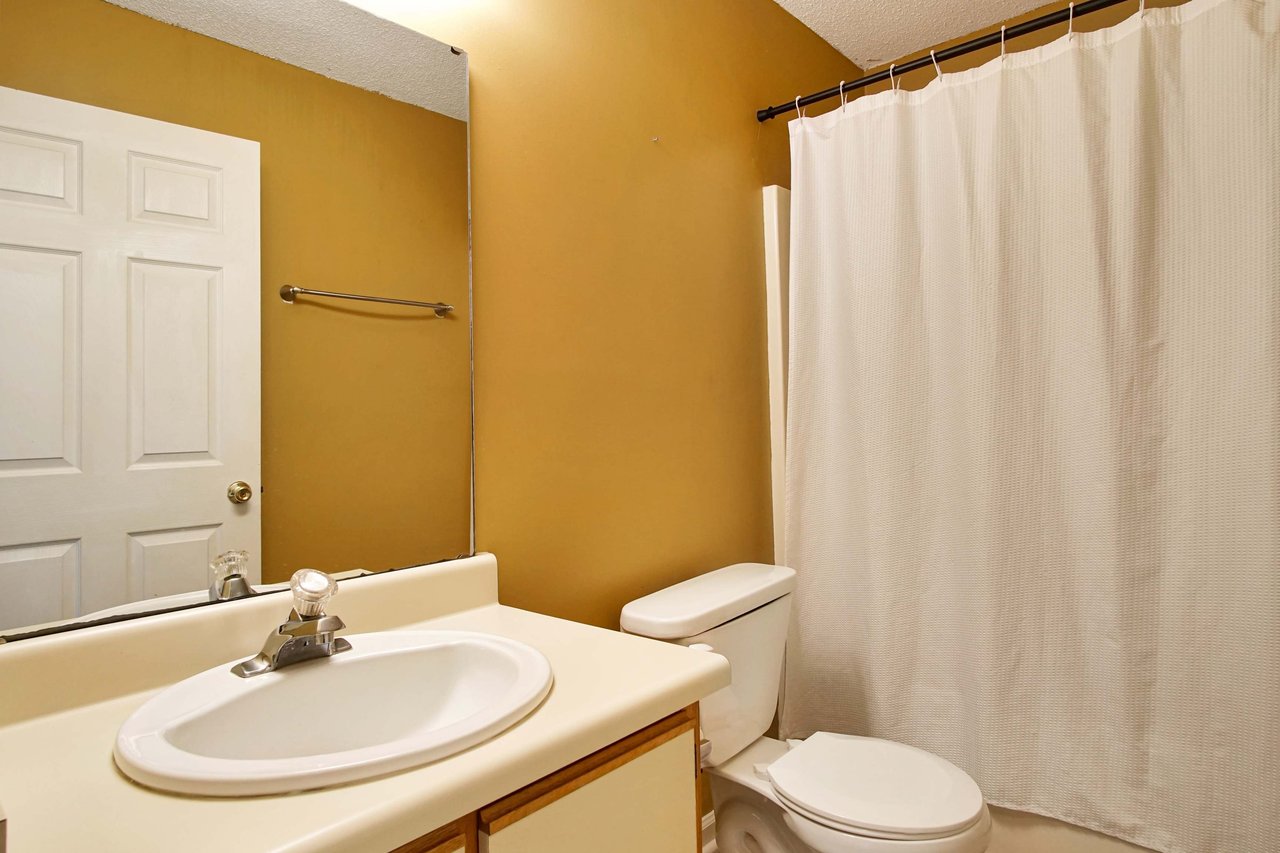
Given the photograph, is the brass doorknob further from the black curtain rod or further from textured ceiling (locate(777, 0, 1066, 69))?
textured ceiling (locate(777, 0, 1066, 69))

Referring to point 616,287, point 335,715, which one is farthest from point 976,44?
point 335,715

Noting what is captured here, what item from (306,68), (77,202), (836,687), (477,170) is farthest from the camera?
(836,687)

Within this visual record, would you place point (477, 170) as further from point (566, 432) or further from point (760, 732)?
point (760, 732)

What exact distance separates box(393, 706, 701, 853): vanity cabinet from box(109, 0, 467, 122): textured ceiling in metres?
1.08

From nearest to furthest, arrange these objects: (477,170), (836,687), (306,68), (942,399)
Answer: (306,68) < (477,170) < (942,399) < (836,687)

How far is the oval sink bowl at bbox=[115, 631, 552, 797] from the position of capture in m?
0.65

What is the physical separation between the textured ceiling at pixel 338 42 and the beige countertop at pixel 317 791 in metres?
0.81

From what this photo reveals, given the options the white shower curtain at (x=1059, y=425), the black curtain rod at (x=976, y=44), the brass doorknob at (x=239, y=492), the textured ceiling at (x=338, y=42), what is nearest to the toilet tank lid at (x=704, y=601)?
the white shower curtain at (x=1059, y=425)

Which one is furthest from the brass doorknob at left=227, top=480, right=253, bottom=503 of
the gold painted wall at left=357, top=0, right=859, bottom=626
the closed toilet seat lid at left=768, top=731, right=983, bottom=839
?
the closed toilet seat lid at left=768, top=731, right=983, bottom=839

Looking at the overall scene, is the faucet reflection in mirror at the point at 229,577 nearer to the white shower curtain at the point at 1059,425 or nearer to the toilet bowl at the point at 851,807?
the toilet bowl at the point at 851,807

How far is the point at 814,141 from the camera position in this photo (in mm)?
1998

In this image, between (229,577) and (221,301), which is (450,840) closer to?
(229,577)

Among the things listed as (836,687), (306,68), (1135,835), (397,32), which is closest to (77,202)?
(306,68)

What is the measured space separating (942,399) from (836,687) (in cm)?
82
